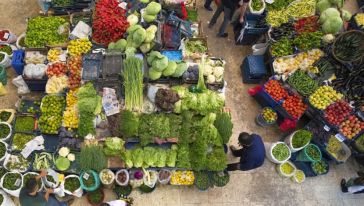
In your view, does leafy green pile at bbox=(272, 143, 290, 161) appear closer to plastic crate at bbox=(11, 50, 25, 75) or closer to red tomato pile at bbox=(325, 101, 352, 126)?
red tomato pile at bbox=(325, 101, 352, 126)

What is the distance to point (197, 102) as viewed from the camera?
7.31 metres

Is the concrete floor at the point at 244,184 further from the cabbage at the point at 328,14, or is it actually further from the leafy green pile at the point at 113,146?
the cabbage at the point at 328,14

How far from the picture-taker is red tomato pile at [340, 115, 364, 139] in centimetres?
771

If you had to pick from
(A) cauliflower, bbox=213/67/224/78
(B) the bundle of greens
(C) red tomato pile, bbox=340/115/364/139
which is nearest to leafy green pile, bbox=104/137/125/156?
(B) the bundle of greens

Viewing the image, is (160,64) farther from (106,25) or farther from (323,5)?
(323,5)

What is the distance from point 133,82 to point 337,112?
4.58 meters

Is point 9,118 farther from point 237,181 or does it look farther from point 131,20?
point 237,181

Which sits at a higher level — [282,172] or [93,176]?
[93,176]

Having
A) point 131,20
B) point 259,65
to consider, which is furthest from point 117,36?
point 259,65

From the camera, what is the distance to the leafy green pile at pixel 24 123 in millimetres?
7262

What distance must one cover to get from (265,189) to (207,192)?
1.35m

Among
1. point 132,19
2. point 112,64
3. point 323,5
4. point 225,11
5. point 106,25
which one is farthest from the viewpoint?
point 225,11

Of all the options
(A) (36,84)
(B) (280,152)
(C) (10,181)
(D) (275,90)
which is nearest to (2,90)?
(A) (36,84)

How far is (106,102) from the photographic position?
7195 mm
